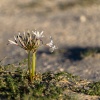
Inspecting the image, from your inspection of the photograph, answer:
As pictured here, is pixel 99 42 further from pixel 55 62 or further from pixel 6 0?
pixel 6 0

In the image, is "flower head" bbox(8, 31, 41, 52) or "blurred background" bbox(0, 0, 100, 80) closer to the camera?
"flower head" bbox(8, 31, 41, 52)

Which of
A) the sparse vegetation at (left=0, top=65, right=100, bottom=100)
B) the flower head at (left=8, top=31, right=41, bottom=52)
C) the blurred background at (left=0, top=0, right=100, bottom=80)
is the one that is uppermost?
the blurred background at (left=0, top=0, right=100, bottom=80)

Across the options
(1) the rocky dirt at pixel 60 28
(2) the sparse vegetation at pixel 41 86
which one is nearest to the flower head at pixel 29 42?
(2) the sparse vegetation at pixel 41 86

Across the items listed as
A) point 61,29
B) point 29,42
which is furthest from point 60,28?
point 29,42

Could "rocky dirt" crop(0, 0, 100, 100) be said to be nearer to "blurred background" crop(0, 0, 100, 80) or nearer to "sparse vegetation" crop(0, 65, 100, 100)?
"blurred background" crop(0, 0, 100, 80)

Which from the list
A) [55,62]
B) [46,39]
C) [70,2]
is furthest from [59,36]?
[70,2]

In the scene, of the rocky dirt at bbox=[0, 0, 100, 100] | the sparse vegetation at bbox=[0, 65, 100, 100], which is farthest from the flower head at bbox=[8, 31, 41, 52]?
the rocky dirt at bbox=[0, 0, 100, 100]

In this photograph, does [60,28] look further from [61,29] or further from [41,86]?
[41,86]

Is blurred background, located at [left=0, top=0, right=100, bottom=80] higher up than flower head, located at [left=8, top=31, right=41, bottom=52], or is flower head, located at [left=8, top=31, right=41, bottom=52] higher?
blurred background, located at [left=0, top=0, right=100, bottom=80]

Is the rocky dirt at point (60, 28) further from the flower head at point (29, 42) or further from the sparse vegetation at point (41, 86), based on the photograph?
the flower head at point (29, 42)
